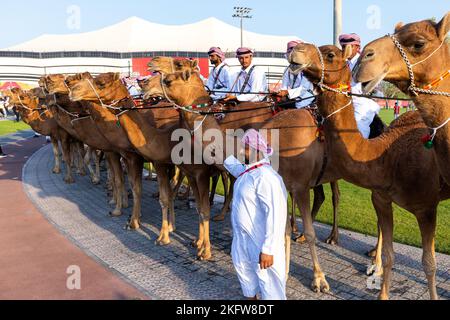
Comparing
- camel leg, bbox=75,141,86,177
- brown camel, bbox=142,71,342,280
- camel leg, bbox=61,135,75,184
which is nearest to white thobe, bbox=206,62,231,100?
brown camel, bbox=142,71,342,280

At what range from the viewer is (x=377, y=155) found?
425 cm

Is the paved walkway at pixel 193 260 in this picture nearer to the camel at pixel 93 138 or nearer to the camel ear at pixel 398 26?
the camel at pixel 93 138

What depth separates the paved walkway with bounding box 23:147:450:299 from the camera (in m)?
5.15

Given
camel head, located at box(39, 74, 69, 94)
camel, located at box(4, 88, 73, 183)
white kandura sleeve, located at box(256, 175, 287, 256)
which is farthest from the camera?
camel, located at box(4, 88, 73, 183)

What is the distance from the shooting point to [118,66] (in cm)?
7225

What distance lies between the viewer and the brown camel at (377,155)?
4.00m

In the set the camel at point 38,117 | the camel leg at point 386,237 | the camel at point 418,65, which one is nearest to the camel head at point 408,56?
the camel at point 418,65

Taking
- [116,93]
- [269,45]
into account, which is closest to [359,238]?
[116,93]

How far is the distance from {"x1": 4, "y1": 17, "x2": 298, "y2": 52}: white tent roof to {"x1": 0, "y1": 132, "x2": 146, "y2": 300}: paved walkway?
7180cm

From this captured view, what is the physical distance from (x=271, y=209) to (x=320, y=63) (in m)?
1.58

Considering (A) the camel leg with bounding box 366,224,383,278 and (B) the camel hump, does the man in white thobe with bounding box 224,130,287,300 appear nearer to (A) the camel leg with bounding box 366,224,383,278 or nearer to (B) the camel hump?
(B) the camel hump

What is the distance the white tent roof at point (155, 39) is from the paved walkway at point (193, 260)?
71.8 metres

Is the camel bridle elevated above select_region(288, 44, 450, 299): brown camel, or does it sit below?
above
